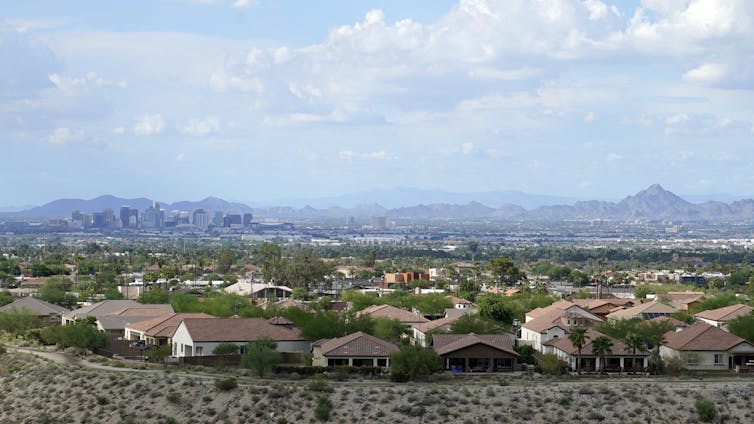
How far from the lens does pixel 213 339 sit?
68.2m

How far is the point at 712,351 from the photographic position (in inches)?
2613

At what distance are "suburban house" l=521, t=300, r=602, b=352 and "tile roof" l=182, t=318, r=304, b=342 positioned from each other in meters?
14.9

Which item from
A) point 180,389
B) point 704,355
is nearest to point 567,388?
point 704,355

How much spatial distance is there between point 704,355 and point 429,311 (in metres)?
32.9

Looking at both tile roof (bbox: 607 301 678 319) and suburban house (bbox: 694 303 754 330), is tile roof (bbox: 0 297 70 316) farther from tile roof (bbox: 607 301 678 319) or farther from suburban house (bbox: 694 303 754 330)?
suburban house (bbox: 694 303 754 330)

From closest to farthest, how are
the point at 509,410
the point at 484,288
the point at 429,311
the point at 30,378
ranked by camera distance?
1. the point at 509,410
2. the point at 30,378
3. the point at 429,311
4. the point at 484,288

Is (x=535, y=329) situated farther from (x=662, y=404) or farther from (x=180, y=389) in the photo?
(x=180, y=389)

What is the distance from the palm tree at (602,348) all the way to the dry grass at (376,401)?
394 centimetres

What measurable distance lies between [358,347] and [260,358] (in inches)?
232

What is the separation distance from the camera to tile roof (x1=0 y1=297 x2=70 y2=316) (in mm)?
92781

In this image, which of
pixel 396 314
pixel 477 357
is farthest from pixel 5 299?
pixel 477 357

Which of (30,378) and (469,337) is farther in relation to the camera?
(469,337)

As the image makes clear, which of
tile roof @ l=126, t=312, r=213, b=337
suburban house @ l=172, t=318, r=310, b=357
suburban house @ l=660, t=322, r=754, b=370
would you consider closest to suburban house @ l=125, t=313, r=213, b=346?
tile roof @ l=126, t=312, r=213, b=337

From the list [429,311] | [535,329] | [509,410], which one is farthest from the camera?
[429,311]
